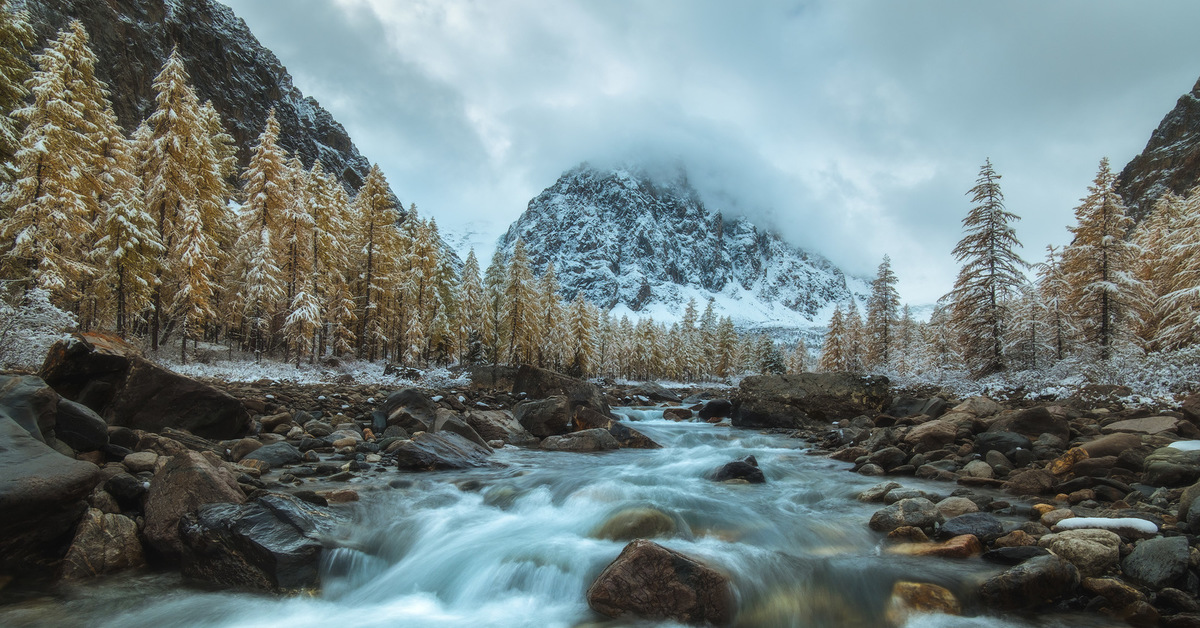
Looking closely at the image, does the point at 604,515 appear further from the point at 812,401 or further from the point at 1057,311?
the point at 1057,311

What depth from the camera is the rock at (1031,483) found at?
8.05m

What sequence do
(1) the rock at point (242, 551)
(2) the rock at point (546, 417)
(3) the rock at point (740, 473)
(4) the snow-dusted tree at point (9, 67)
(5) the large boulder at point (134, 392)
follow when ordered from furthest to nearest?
(2) the rock at point (546, 417) < (4) the snow-dusted tree at point (9, 67) < (3) the rock at point (740, 473) < (5) the large boulder at point (134, 392) < (1) the rock at point (242, 551)

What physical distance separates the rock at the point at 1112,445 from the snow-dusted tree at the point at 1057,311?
834 inches

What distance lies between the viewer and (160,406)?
385 inches

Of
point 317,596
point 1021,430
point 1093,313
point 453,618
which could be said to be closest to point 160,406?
point 317,596

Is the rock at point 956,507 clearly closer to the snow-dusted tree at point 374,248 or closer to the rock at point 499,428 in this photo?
the rock at point 499,428

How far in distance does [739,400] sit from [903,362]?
2002 inches

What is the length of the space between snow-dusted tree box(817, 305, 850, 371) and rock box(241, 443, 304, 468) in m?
57.8

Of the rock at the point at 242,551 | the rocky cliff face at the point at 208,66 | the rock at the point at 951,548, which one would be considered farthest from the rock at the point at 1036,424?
the rocky cliff face at the point at 208,66

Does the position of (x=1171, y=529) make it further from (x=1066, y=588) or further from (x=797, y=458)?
(x=797, y=458)

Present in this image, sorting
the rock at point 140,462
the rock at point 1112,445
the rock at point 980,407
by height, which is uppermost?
the rock at point 980,407

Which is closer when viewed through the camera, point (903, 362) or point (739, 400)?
point (739, 400)

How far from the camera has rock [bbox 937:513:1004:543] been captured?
6.11 m

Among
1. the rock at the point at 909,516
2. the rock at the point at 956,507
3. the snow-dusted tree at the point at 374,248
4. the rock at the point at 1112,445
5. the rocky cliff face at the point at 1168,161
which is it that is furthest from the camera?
the rocky cliff face at the point at 1168,161
